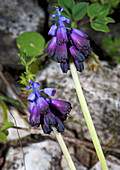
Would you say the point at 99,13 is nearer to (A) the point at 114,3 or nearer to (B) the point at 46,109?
(A) the point at 114,3

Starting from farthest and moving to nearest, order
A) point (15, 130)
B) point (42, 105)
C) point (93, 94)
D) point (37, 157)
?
point (93, 94) → point (15, 130) → point (37, 157) → point (42, 105)

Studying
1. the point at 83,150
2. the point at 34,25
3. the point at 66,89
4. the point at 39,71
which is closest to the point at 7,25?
the point at 34,25

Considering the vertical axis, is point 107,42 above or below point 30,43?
above

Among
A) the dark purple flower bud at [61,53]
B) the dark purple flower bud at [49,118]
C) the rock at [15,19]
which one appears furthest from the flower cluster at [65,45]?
the rock at [15,19]

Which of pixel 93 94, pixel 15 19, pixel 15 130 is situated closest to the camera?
pixel 15 130

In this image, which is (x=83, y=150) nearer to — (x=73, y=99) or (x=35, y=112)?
A: (x=73, y=99)

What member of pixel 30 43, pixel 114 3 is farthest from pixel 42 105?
pixel 114 3

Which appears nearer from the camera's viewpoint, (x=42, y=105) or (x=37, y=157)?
(x=42, y=105)

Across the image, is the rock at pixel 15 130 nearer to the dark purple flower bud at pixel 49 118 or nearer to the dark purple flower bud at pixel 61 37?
the dark purple flower bud at pixel 49 118
